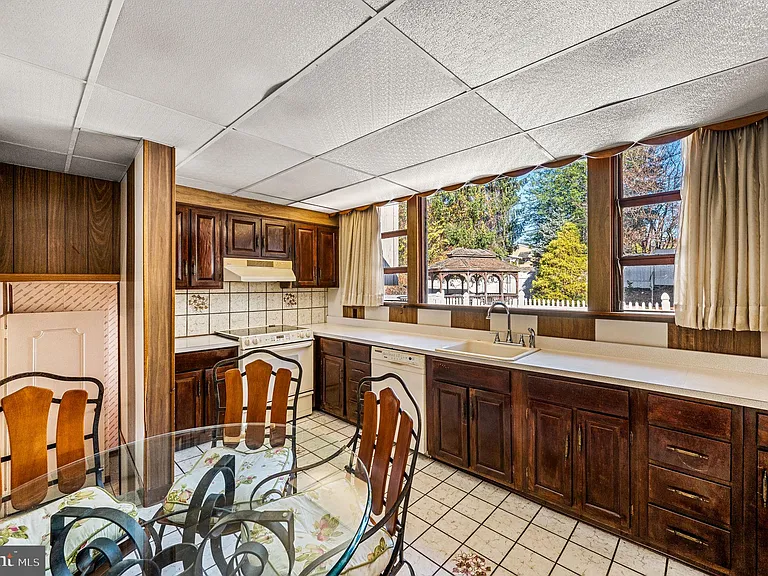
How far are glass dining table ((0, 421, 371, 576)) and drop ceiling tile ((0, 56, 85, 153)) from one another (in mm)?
1779

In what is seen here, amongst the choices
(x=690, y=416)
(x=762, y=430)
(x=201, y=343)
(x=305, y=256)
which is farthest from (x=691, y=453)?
(x=305, y=256)

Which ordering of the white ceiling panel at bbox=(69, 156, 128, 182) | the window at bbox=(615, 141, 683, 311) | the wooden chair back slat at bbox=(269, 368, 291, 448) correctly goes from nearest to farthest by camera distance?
1. the wooden chair back slat at bbox=(269, 368, 291, 448)
2. the window at bbox=(615, 141, 683, 311)
3. the white ceiling panel at bbox=(69, 156, 128, 182)

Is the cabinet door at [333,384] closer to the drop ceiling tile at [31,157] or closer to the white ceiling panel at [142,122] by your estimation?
the white ceiling panel at [142,122]

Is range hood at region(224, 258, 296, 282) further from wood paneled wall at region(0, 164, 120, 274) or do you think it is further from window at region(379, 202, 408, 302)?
window at region(379, 202, 408, 302)

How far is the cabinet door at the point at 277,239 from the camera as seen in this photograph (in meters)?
4.04

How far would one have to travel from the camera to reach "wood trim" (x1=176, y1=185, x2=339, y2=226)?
3.48 metres

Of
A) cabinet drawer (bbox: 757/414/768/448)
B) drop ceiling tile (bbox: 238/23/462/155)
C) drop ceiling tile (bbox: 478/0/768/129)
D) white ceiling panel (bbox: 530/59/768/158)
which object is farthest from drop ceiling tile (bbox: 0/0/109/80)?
cabinet drawer (bbox: 757/414/768/448)

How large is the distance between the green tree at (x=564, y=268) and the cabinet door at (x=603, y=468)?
1.07 meters

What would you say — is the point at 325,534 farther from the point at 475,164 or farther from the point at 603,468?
the point at 475,164

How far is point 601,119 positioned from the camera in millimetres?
2105

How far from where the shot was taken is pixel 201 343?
340 cm

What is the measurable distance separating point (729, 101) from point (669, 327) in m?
→ 1.34

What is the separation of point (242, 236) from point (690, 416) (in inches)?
149

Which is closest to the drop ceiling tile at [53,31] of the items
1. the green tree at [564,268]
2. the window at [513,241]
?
the window at [513,241]
